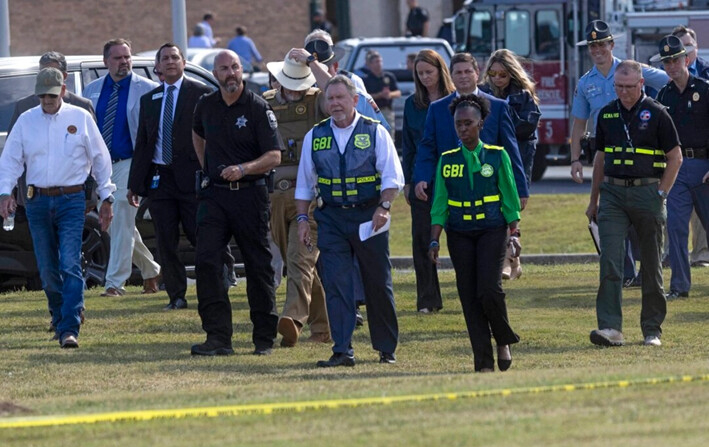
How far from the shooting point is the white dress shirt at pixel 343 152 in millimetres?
10094

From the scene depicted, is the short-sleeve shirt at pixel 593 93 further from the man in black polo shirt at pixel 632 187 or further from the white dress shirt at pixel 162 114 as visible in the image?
the white dress shirt at pixel 162 114

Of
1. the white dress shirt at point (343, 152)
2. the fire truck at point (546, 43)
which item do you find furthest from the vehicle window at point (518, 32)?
the white dress shirt at point (343, 152)

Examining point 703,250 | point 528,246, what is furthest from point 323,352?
→ point 528,246

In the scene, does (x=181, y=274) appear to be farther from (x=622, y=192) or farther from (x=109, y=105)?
(x=622, y=192)

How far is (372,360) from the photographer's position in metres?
10.5

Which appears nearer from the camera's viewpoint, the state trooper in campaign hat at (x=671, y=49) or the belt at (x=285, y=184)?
the belt at (x=285, y=184)

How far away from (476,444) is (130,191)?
6.18 m

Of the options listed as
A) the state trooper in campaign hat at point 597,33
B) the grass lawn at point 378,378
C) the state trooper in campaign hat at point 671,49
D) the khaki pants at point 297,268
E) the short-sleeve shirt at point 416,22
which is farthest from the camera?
the short-sleeve shirt at point 416,22

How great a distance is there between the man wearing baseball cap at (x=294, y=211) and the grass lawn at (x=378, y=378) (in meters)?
0.23

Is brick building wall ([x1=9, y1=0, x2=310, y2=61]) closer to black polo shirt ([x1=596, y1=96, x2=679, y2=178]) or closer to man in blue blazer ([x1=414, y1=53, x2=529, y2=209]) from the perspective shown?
man in blue blazer ([x1=414, y1=53, x2=529, y2=209])

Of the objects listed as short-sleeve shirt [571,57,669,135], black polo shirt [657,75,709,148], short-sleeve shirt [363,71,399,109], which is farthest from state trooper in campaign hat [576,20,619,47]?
short-sleeve shirt [363,71,399,109]

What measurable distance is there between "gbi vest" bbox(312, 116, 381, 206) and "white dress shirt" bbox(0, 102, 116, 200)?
191 cm

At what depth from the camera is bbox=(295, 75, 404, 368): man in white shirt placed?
10125 mm

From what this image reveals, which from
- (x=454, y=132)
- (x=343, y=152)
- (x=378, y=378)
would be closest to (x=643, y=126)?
(x=454, y=132)
